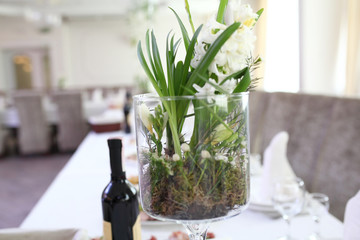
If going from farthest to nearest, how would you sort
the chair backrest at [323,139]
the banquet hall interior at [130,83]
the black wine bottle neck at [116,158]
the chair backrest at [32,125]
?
the chair backrest at [32,125] < the banquet hall interior at [130,83] < the chair backrest at [323,139] < the black wine bottle neck at [116,158]

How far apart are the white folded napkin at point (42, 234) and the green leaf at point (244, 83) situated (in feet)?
1.35

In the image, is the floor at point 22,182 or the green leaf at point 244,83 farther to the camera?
the floor at point 22,182

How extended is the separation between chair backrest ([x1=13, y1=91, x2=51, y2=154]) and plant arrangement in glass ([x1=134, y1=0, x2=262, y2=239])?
14.5ft

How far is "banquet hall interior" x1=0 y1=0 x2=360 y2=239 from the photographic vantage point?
161 cm

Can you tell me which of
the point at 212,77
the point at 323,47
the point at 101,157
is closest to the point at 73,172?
the point at 101,157

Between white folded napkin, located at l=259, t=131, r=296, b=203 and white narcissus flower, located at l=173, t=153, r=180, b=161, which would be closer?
white narcissus flower, located at l=173, t=153, r=180, b=161

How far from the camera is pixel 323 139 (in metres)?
1.63

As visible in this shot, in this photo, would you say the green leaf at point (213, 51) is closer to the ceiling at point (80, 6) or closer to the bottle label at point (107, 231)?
the bottle label at point (107, 231)

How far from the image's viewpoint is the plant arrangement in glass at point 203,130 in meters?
0.49

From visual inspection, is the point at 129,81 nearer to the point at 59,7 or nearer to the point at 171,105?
the point at 59,7

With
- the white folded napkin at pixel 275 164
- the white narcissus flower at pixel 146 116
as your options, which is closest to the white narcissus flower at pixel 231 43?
the white narcissus flower at pixel 146 116

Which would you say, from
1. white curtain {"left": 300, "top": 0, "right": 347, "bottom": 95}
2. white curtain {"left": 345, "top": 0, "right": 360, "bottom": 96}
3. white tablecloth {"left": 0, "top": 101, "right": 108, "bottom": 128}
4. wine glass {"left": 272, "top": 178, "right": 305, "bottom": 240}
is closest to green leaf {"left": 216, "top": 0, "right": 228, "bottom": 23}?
wine glass {"left": 272, "top": 178, "right": 305, "bottom": 240}

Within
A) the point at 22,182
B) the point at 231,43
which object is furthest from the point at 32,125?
the point at 231,43

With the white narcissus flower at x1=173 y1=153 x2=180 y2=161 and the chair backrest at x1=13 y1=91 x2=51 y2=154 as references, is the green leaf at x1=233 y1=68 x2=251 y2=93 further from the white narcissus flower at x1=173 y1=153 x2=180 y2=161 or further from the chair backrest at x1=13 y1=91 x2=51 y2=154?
the chair backrest at x1=13 y1=91 x2=51 y2=154
